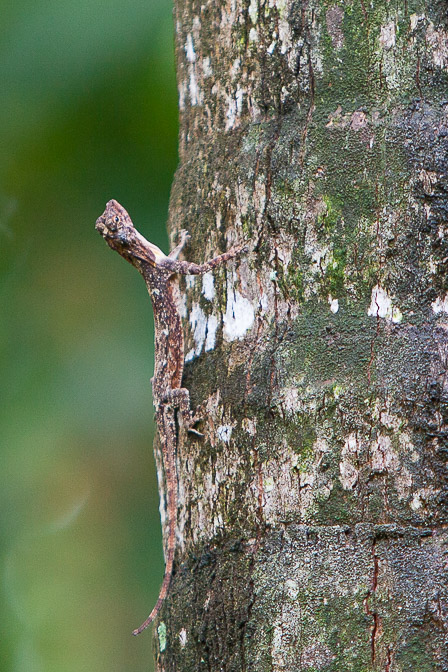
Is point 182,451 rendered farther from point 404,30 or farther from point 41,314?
point 41,314

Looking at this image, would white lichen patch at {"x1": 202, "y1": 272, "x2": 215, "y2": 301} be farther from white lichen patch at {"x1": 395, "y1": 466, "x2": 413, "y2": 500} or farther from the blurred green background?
the blurred green background

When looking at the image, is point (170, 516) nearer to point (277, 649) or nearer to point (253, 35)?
point (277, 649)

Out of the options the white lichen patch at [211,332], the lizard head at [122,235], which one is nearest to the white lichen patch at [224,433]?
the white lichen patch at [211,332]

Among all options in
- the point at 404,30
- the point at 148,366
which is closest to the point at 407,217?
the point at 404,30

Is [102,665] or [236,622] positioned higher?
[236,622]

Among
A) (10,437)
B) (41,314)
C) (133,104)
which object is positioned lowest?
(10,437)

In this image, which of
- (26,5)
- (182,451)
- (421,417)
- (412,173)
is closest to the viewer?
(421,417)

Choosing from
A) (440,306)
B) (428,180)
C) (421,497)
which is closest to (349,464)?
(421,497)
